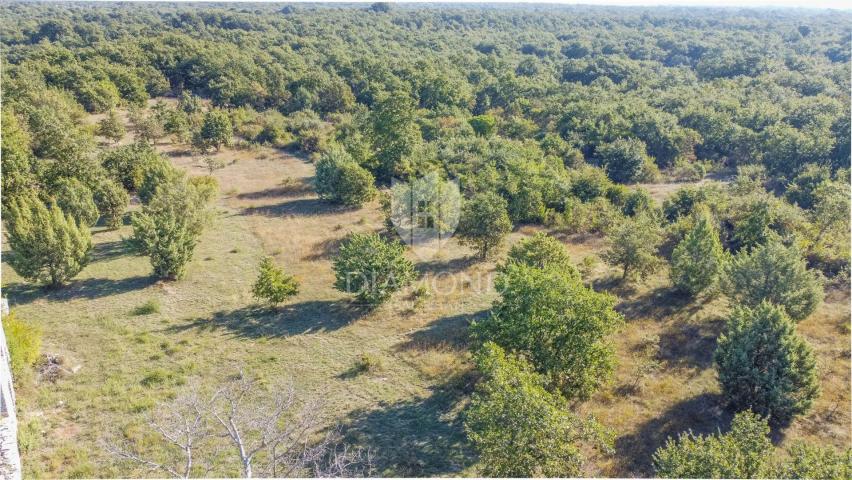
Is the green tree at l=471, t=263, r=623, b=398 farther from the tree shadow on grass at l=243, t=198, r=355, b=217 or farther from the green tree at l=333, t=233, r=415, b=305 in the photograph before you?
the tree shadow on grass at l=243, t=198, r=355, b=217

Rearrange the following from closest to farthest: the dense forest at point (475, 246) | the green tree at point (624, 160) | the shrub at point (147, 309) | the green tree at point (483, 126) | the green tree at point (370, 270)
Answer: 1. the dense forest at point (475, 246)
2. the shrub at point (147, 309)
3. the green tree at point (370, 270)
4. the green tree at point (624, 160)
5. the green tree at point (483, 126)

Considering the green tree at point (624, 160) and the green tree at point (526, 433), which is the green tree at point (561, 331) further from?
the green tree at point (624, 160)

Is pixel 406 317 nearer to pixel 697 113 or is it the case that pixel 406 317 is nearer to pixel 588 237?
pixel 588 237

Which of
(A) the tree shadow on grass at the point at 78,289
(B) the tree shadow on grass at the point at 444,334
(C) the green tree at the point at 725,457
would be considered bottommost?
(B) the tree shadow on grass at the point at 444,334

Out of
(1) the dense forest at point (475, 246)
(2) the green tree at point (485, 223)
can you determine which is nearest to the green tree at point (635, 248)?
(1) the dense forest at point (475, 246)

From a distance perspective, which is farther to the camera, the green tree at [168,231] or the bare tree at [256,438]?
the green tree at [168,231]

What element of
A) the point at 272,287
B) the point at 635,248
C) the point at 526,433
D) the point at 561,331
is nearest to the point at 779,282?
the point at 635,248

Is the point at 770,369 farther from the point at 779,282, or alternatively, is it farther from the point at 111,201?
the point at 111,201
